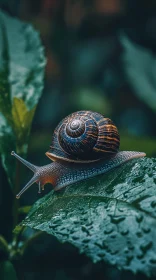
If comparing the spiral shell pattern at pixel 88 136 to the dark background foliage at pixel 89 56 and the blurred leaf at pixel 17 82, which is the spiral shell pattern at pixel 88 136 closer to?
the blurred leaf at pixel 17 82

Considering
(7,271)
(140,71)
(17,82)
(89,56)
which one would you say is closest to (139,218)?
(7,271)

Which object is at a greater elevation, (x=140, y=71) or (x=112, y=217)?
(x=140, y=71)

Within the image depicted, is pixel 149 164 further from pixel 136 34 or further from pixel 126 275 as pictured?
pixel 136 34

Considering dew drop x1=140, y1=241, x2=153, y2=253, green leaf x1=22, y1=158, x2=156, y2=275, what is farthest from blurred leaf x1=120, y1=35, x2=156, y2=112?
dew drop x1=140, y1=241, x2=153, y2=253

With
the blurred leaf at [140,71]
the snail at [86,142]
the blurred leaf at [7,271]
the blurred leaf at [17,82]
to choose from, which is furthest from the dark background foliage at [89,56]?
the blurred leaf at [7,271]

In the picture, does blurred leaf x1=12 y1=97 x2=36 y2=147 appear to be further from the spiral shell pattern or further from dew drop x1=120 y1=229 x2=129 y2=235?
dew drop x1=120 y1=229 x2=129 y2=235

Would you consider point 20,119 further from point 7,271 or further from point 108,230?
point 108,230
